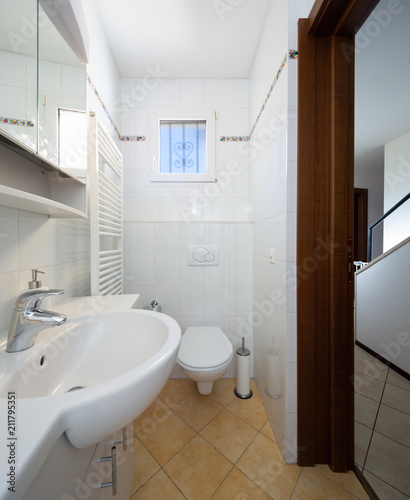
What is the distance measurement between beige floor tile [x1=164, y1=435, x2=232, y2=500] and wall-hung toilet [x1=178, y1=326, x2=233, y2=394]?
12.4 inches

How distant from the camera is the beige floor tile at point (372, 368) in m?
1.61

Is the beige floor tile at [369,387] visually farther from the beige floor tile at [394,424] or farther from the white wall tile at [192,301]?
the white wall tile at [192,301]

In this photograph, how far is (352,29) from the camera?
90 cm

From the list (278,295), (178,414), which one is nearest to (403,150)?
(278,295)

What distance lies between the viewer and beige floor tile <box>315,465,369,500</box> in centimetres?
88

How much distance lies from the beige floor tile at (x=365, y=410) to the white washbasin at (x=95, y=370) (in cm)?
141

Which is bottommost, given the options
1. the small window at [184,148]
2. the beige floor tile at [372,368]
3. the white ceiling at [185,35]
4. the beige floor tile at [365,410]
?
the beige floor tile at [365,410]

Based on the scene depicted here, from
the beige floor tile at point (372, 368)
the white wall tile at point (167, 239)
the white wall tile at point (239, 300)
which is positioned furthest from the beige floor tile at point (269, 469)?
the white wall tile at point (167, 239)

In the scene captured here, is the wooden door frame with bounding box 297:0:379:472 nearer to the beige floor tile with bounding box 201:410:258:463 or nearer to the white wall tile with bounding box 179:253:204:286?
the beige floor tile with bounding box 201:410:258:463

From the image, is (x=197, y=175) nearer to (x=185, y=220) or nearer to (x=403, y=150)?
(x=185, y=220)

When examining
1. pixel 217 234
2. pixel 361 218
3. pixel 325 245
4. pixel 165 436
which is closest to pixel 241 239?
pixel 217 234

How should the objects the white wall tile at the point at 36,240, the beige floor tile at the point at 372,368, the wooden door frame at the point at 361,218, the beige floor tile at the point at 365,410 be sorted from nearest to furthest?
the white wall tile at the point at 36,240
the beige floor tile at the point at 365,410
the beige floor tile at the point at 372,368
the wooden door frame at the point at 361,218

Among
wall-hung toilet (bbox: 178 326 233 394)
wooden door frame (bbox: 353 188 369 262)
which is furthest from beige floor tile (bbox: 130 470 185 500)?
wooden door frame (bbox: 353 188 369 262)

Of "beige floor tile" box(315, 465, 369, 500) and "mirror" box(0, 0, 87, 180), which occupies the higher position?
"mirror" box(0, 0, 87, 180)
